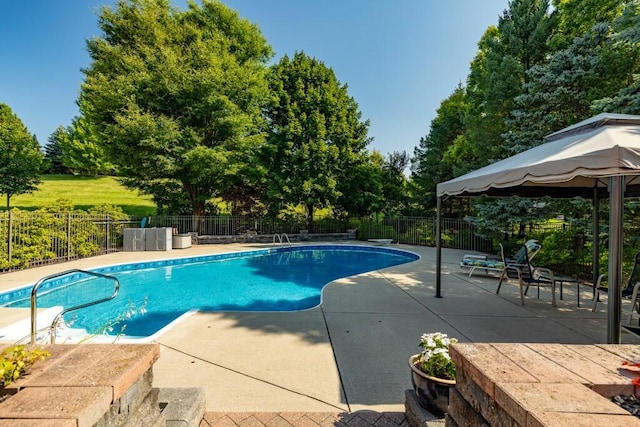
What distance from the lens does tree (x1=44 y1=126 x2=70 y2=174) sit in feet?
127

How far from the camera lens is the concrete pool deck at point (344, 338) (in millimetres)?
2648

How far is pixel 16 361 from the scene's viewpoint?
1388 mm

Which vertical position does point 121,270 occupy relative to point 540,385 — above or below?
below

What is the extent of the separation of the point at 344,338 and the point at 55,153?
5217cm

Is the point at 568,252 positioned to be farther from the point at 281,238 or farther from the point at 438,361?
the point at 281,238

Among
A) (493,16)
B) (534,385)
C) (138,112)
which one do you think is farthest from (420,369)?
(138,112)

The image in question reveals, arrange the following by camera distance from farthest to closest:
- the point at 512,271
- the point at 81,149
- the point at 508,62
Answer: the point at 81,149 < the point at 508,62 < the point at 512,271

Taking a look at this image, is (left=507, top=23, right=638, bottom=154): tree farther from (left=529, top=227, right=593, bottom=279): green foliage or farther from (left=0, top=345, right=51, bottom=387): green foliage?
(left=0, top=345, right=51, bottom=387): green foliage

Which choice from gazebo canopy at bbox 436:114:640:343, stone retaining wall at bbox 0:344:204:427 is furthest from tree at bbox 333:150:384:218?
stone retaining wall at bbox 0:344:204:427

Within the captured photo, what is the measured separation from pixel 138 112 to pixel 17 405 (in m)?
16.1

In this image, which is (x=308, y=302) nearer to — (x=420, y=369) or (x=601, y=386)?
(x=420, y=369)

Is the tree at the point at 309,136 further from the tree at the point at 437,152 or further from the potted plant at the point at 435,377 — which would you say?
the potted plant at the point at 435,377

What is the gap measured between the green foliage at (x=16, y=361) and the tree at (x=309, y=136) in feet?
50.0

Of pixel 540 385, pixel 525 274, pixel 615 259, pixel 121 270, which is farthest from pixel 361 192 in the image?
pixel 540 385
